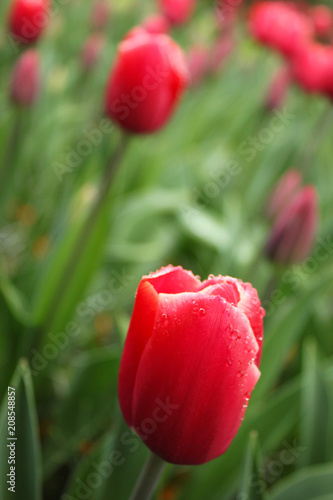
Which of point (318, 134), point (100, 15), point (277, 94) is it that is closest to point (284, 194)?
point (318, 134)

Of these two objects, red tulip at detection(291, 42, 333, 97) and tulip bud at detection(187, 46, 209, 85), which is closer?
red tulip at detection(291, 42, 333, 97)

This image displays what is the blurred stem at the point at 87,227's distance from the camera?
765mm

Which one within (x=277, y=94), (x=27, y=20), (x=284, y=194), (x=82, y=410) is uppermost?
(x=27, y=20)

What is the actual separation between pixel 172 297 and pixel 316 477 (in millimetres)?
350

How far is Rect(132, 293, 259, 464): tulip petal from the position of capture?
31cm

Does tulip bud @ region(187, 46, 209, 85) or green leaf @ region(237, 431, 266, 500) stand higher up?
Result: tulip bud @ region(187, 46, 209, 85)

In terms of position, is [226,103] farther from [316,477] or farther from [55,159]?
[316,477]

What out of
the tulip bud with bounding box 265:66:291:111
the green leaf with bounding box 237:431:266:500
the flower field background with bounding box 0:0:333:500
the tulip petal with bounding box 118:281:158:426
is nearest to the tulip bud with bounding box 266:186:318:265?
the flower field background with bounding box 0:0:333:500

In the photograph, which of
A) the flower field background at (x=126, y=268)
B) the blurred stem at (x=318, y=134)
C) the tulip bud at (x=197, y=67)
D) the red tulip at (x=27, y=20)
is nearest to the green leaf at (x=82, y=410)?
the flower field background at (x=126, y=268)

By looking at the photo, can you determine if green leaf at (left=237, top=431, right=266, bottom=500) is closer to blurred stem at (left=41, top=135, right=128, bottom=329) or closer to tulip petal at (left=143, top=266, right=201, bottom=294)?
tulip petal at (left=143, top=266, right=201, bottom=294)

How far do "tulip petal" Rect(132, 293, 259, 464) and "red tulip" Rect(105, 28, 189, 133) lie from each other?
457mm

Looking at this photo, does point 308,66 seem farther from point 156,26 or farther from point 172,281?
point 172,281

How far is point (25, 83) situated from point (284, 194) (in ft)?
1.88

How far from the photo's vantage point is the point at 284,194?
1228mm
